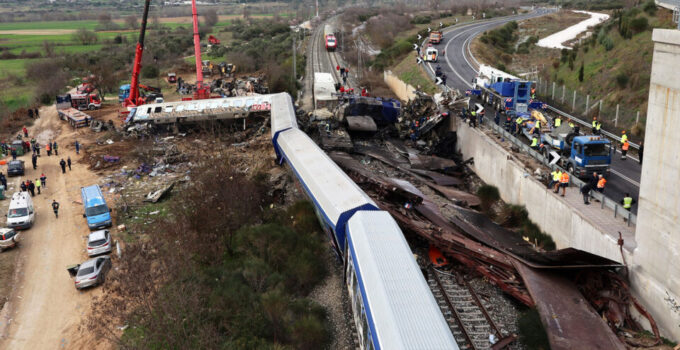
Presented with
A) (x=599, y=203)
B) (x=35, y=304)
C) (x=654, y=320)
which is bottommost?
(x=35, y=304)

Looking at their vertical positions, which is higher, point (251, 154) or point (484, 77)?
point (484, 77)

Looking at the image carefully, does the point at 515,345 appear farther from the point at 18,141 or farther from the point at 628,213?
the point at 18,141

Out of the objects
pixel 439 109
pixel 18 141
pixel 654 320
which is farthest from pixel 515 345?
pixel 18 141

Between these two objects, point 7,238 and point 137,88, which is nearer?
point 7,238

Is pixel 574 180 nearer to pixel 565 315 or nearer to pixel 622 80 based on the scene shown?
pixel 565 315

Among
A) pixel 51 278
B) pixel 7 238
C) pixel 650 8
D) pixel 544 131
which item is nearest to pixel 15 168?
pixel 7 238

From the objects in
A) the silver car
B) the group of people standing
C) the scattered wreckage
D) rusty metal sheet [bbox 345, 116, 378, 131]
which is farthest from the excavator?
the silver car

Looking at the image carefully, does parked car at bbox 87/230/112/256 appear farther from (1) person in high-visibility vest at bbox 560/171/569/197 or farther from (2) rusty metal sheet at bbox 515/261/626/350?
(1) person in high-visibility vest at bbox 560/171/569/197
